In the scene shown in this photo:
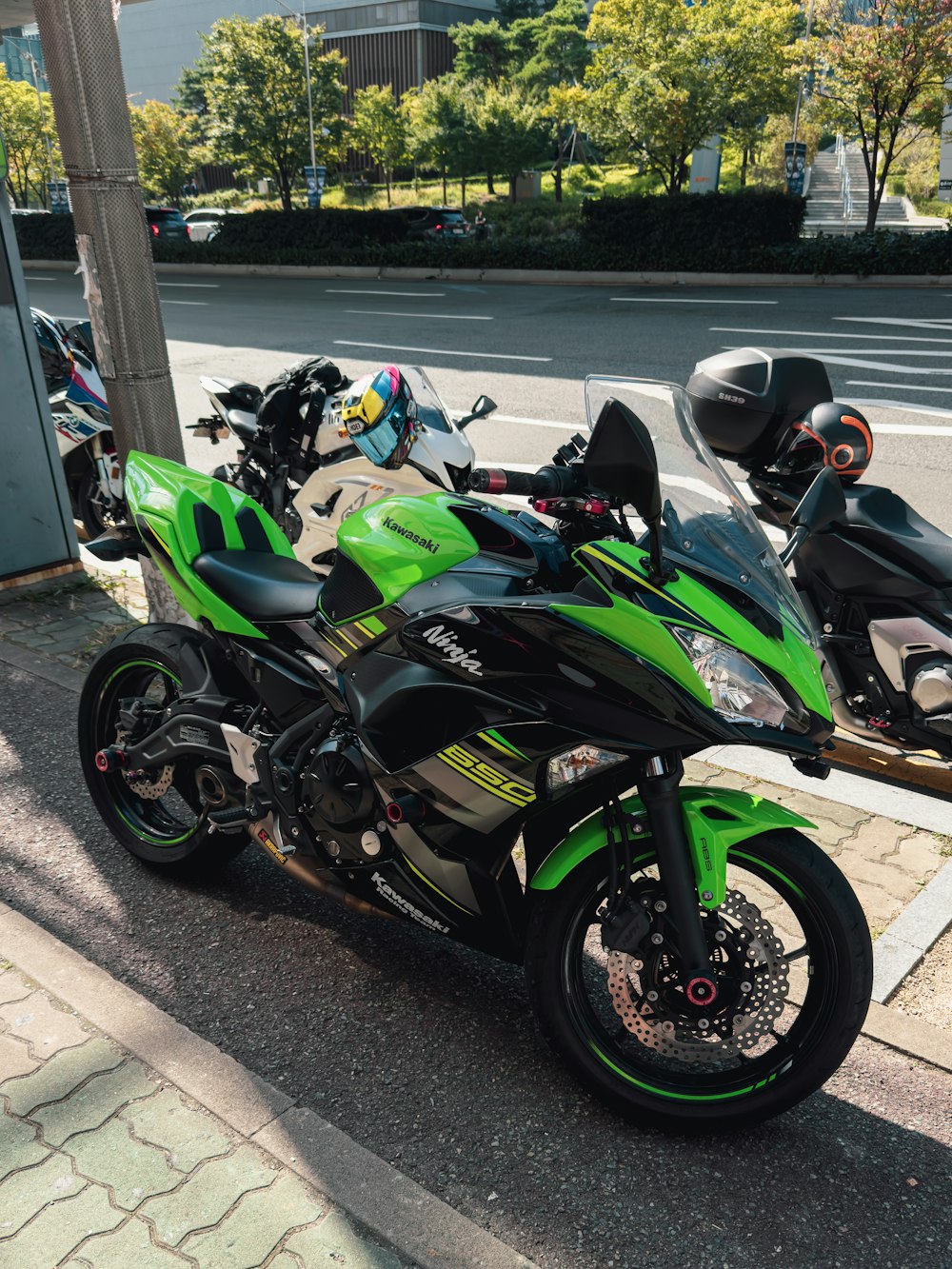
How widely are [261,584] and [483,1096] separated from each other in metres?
1.46

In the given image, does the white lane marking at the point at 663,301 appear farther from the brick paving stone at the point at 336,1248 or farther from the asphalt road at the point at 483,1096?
the brick paving stone at the point at 336,1248

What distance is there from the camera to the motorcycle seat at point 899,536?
381 centimetres

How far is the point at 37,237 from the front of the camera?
113ft

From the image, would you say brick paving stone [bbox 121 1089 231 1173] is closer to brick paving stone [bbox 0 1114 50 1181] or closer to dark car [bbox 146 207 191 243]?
brick paving stone [bbox 0 1114 50 1181]

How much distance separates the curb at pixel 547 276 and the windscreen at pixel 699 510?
2003cm

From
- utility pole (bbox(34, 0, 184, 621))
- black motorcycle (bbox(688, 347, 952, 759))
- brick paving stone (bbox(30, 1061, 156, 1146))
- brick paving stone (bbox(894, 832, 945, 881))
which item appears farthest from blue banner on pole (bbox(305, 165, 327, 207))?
brick paving stone (bbox(30, 1061, 156, 1146))

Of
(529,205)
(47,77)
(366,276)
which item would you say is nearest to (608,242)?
(366,276)

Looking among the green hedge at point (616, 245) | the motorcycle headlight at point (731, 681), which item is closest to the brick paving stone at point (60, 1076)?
the motorcycle headlight at point (731, 681)

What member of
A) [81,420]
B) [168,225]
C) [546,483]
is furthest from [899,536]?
[168,225]

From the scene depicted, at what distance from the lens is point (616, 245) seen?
2386 centimetres

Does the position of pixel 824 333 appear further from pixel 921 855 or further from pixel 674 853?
pixel 674 853

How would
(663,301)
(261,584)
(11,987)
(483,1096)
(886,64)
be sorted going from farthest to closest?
(886,64) → (663,301) → (261,584) → (11,987) → (483,1096)

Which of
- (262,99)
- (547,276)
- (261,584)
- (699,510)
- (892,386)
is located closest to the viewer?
(699,510)

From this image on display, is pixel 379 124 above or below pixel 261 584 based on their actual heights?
above
